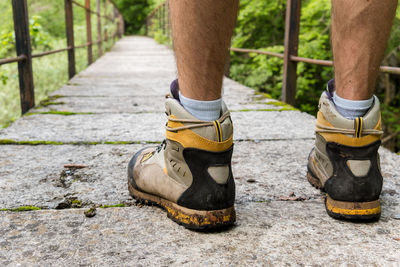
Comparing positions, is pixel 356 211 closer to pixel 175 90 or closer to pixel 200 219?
pixel 200 219

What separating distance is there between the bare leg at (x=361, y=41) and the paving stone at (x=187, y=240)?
32cm

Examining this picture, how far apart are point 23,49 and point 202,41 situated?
159 centimetres

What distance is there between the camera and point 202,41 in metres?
0.80

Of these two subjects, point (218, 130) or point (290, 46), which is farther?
point (290, 46)

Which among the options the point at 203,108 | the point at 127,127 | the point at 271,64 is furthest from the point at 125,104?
the point at 271,64

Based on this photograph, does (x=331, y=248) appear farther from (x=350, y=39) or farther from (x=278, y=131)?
(x=278, y=131)

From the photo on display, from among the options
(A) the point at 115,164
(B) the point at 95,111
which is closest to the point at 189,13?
(A) the point at 115,164

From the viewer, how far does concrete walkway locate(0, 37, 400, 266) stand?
2.40 feet

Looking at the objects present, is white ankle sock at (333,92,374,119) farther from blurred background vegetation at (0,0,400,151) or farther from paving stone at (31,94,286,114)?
blurred background vegetation at (0,0,400,151)

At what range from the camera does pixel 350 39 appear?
891mm

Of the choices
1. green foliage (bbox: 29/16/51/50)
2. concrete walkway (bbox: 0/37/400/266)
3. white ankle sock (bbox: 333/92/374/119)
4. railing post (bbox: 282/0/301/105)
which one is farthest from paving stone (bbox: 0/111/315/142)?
green foliage (bbox: 29/16/51/50)

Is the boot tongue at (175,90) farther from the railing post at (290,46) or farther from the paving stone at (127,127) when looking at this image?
the railing post at (290,46)

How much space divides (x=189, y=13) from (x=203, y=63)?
107 millimetres

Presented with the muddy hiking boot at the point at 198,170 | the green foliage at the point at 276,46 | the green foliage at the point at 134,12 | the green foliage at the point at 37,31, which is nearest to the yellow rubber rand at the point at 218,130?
the muddy hiking boot at the point at 198,170
